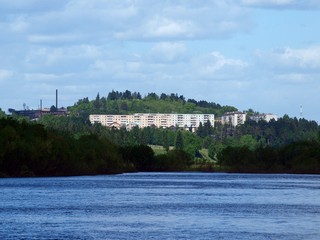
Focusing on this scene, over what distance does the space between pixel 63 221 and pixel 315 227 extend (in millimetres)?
16212

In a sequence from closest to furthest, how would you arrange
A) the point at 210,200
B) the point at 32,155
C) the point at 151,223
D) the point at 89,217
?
the point at 151,223
the point at 89,217
the point at 210,200
the point at 32,155

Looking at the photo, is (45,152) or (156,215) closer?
(156,215)

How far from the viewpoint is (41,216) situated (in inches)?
2778

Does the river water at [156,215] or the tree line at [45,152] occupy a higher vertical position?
the tree line at [45,152]

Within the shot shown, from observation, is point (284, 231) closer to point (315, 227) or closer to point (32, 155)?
point (315, 227)

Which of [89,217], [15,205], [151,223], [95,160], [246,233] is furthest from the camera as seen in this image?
[95,160]

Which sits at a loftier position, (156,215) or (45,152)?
(45,152)

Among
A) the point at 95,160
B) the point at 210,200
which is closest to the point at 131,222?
the point at 210,200

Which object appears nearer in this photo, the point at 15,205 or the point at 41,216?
the point at 41,216

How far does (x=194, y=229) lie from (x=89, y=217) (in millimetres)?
10832

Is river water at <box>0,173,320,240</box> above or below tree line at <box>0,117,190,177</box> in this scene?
below

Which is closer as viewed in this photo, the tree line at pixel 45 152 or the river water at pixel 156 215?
the river water at pixel 156 215

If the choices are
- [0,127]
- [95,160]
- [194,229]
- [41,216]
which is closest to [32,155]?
[0,127]

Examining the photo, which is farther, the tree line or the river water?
the tree line
